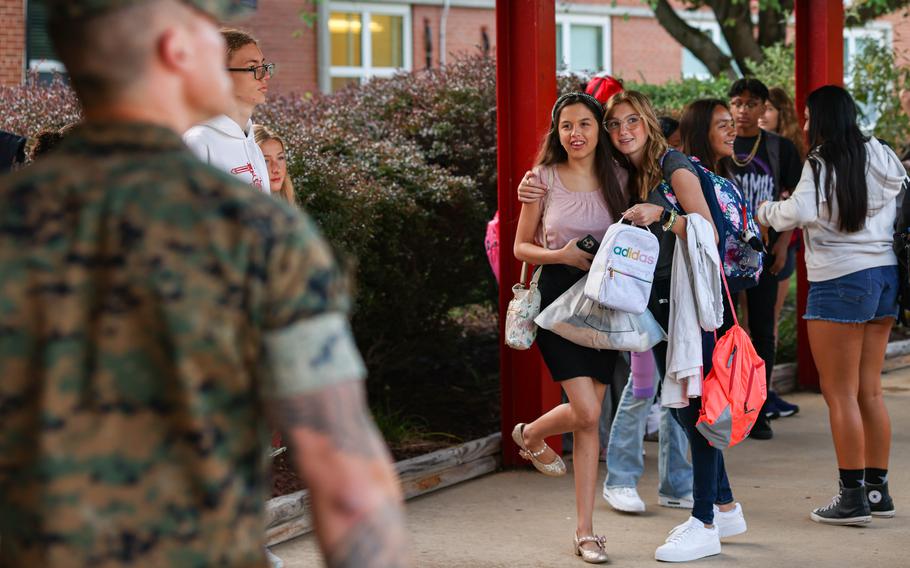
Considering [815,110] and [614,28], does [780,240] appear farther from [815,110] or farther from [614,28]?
[614,28]

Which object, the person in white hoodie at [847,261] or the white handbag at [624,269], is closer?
the white handbag at [624,269]

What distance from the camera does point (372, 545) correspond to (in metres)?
1.71

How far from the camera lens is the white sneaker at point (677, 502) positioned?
20.0ft

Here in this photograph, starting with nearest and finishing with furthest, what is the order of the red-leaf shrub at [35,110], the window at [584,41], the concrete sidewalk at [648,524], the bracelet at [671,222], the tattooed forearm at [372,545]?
1. the tattooed forearm at [372,545]
2. the bracelet at [671,222]
3. the concrete sidewalk at [648,524]
4. the red-leaf shrub at [35,110]
5. the window at [584,41]

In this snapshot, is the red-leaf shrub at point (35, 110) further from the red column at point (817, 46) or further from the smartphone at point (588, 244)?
the red column at point (817, 46)

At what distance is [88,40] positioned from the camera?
1805 millimetres

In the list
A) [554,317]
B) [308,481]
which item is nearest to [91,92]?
[308,481]

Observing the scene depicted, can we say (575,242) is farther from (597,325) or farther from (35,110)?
(35,110)

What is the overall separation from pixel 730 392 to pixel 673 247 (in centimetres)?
69

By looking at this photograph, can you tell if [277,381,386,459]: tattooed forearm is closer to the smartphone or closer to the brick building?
the smartphone

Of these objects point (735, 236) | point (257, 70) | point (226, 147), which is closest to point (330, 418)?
point (226, 147)

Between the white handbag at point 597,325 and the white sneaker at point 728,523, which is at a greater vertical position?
the white handbag at point 597,325

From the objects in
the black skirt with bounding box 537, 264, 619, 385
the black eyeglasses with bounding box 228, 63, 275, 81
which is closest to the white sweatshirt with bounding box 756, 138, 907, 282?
the black skirt with bounding box 537, 264, 619, 385

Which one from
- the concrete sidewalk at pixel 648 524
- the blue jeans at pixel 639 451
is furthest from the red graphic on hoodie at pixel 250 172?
the blue jeans at pixel 639 451
